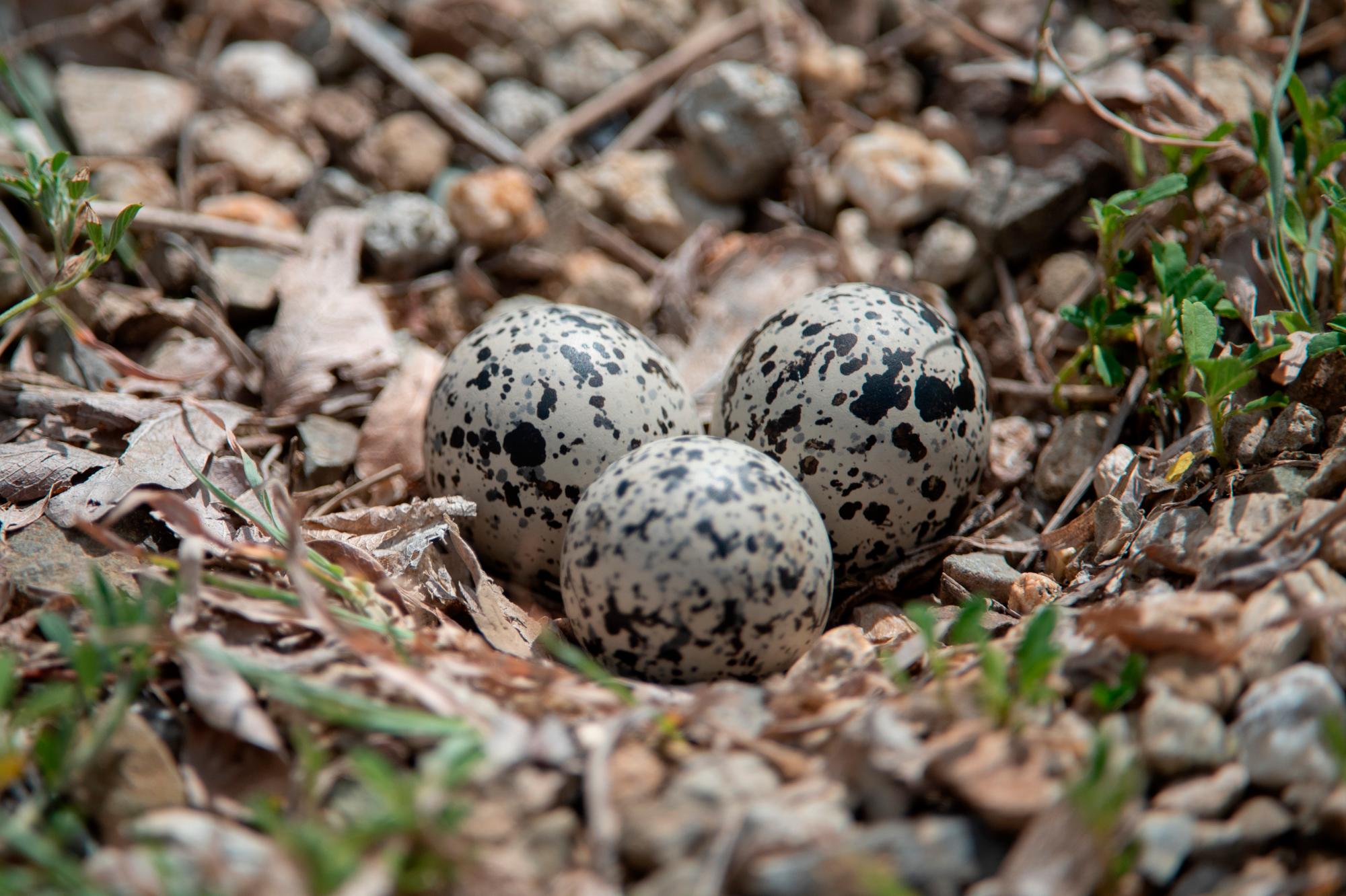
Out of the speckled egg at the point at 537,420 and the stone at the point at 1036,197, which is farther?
the stone at the point at 1036,197

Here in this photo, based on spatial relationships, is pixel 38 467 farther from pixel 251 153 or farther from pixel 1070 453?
pixel 1070 453

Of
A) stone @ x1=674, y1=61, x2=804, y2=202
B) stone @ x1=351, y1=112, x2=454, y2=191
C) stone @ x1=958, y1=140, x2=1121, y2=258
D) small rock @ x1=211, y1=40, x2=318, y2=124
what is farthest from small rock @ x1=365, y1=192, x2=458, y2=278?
stone @ x1=958, y1=140, x2=1121, y2=258

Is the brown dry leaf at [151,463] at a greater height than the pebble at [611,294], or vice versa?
the pebble at [611,294]

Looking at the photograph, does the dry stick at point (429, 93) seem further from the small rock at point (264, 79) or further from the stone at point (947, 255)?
the stone at point (947, 255)

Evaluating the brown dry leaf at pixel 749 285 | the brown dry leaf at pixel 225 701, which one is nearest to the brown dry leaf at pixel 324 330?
the brown dry leaf at pixel 749 285

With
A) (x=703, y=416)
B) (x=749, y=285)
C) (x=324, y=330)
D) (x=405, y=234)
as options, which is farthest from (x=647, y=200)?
(x=324, y=330)

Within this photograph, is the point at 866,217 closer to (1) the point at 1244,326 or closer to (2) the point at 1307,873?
(1) the point at 1244,326
